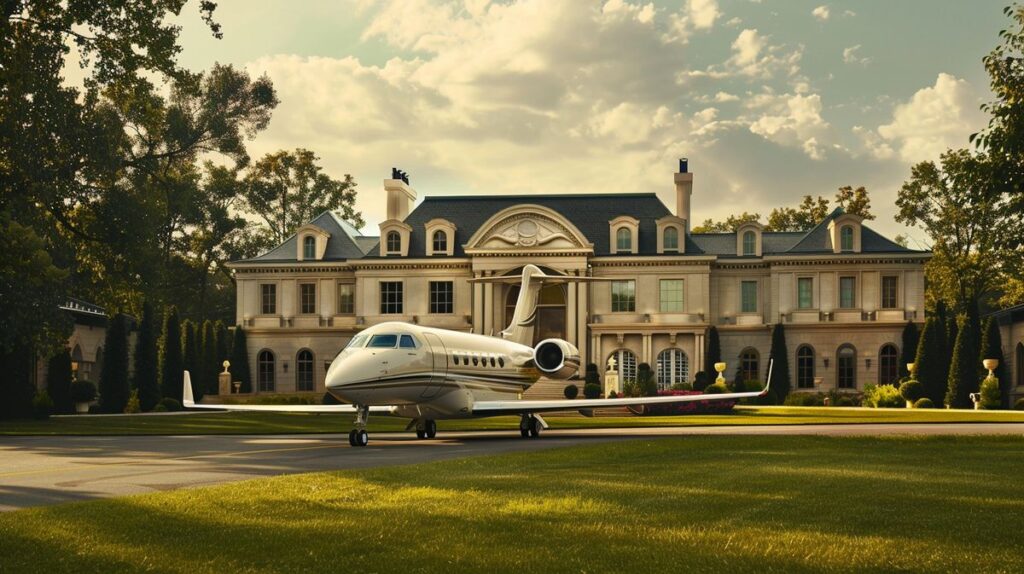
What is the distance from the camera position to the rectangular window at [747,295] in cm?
6128

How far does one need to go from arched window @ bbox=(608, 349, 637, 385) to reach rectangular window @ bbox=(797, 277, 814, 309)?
30.6 ft

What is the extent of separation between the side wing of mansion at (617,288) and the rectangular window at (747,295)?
8 cm

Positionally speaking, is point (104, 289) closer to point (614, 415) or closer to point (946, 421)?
point (614, 415)

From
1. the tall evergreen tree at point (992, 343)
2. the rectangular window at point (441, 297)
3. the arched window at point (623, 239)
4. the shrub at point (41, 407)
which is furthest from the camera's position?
the rectangular window at point (441, 297)

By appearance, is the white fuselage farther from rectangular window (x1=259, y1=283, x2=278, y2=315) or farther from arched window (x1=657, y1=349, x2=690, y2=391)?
rectangular window (x1=259, y1=283, x2=278, y2=315)

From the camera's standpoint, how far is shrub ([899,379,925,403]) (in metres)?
50.8

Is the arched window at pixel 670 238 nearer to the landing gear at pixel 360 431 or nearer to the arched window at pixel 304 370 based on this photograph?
the arched window at pixel 304 370

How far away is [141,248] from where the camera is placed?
140 ft

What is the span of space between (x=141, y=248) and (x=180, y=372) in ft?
39.4

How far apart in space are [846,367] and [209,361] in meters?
34.2

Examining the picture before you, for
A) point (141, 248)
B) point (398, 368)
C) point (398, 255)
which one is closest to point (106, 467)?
point (398, 368)

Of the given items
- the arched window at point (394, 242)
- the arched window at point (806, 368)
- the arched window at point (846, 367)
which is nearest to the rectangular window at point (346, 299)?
the arched window at point (394, 242)

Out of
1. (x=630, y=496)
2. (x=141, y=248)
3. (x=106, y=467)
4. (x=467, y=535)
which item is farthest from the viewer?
(x=141, y=248)

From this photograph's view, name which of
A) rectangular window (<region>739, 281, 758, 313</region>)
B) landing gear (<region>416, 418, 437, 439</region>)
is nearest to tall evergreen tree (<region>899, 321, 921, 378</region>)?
rectangular window (<region>739, 281, 758, 313</region>)
